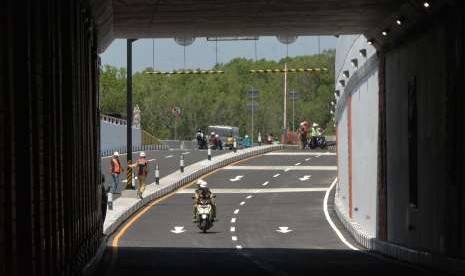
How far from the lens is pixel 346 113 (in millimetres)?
45500

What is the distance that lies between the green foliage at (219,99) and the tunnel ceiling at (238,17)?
372ft

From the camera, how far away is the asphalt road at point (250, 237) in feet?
77.2

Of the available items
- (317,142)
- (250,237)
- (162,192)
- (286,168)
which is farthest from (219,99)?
(250,237)

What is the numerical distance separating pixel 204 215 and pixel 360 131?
227 inches

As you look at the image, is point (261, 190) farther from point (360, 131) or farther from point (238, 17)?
point (238, 17)

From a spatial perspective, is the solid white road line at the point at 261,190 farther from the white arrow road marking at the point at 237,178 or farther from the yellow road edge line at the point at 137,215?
the white arrow road marking at the point at 237,178

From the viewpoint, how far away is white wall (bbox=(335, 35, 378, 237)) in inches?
1419

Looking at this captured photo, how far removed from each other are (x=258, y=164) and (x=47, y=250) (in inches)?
2285

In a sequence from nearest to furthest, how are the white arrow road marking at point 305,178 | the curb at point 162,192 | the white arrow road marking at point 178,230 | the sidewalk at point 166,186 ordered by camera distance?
the curb at point 162,192 → the white arrow road marking at point 178,230 → the sidewalk at point 166,186 → the white arrow road marking at point 305,178

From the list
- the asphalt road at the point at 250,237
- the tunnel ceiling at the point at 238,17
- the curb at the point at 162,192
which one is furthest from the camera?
the tunnel ceiling at the point at 238,17

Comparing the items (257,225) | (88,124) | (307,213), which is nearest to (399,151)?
(88,124)

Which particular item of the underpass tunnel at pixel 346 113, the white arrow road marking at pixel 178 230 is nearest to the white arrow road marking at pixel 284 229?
the underpass tunnel at pixel 346 113

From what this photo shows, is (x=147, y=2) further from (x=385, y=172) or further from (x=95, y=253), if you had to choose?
(x=385, y=172)

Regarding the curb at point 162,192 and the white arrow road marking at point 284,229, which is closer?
the curb at point 162,192
